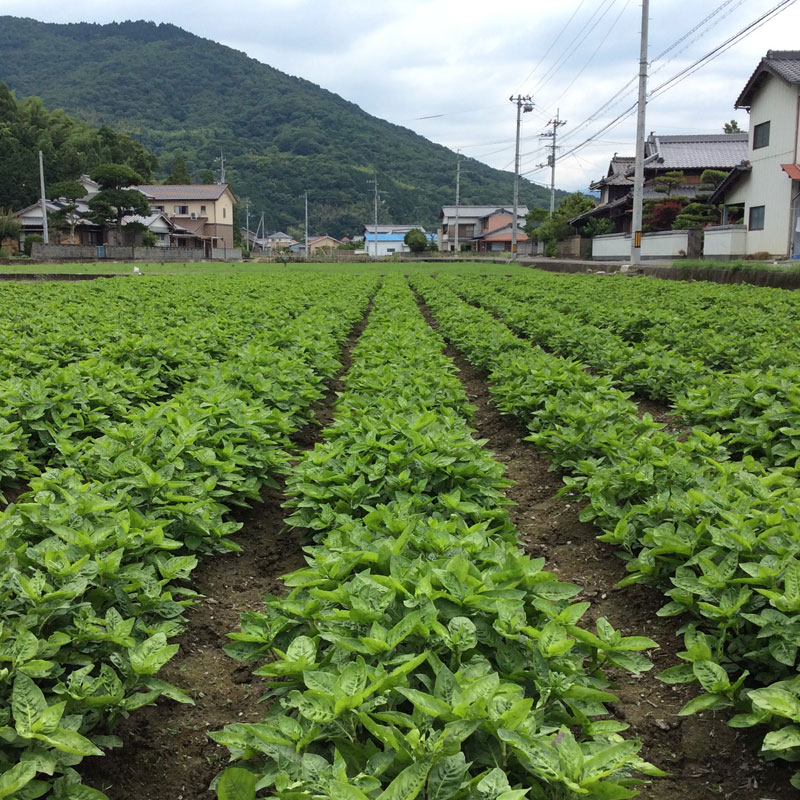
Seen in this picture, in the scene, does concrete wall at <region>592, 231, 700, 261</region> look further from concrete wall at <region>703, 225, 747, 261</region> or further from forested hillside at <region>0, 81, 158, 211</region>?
forested hillside at <region>0, 81, 158, 211</region>

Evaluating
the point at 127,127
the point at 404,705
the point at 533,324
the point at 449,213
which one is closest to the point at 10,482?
the point at 404,705

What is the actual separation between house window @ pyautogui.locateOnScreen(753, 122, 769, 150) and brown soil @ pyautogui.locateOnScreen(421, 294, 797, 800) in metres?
31.2

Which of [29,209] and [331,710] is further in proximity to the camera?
[29,209]

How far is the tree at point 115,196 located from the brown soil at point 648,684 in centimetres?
5586

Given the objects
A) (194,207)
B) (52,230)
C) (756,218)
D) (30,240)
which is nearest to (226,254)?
(194,207)

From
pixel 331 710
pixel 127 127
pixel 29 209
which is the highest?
pixel 127 127

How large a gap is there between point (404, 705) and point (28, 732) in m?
1.27

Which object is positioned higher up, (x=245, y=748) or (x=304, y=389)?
(x=304, y=389)

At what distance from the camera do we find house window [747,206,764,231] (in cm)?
3169

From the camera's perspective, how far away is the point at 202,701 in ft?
11.1

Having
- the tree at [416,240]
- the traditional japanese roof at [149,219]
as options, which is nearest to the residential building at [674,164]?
the tree at [416,240]

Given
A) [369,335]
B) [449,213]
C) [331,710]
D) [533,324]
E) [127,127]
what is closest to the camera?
[331,710]

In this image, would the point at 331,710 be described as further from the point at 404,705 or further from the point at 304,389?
the point at 304,389

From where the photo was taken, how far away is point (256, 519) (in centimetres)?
570
